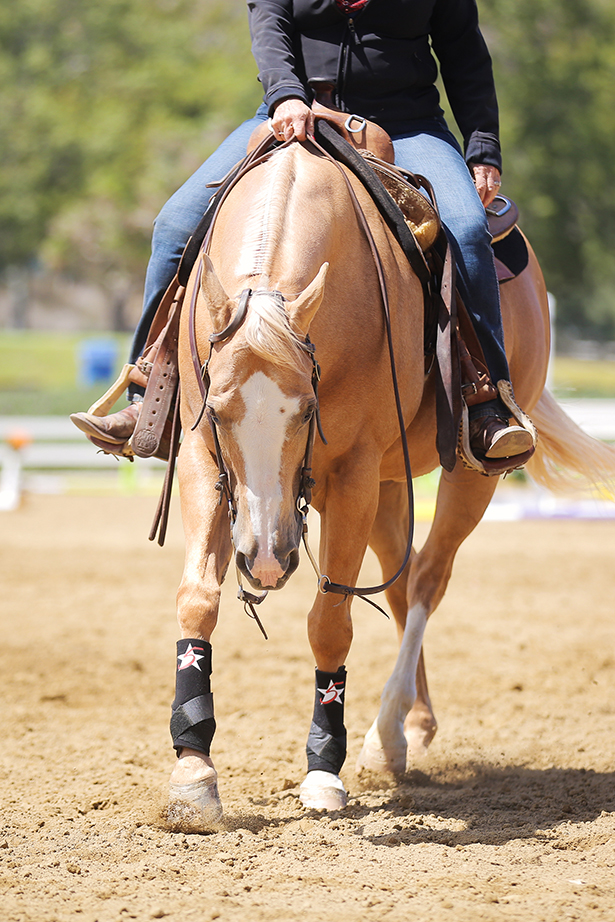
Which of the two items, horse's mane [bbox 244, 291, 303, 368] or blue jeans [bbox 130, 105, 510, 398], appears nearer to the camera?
horse's mane [bbox 244, 291, 303, 368]

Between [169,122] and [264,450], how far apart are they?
42133 millimetres

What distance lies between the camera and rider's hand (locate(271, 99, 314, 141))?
373cm

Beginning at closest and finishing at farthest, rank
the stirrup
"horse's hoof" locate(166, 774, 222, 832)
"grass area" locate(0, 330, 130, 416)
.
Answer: "horse's hoof" locate(166, 774, 222, 832), the stirrup, "grass area" locate(0, 330, 130, 416)

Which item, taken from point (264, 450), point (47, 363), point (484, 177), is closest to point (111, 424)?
point (264, 450)

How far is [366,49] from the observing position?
4066 mm

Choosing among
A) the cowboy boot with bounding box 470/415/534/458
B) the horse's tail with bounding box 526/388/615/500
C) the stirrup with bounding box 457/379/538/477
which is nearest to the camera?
the cowboy boot with bounding box 470/415/534/458

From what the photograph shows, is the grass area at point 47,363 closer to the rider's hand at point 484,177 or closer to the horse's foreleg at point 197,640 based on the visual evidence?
the rider's hand at point 484,177

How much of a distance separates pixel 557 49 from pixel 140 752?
3131 cm

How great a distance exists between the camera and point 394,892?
280 cm

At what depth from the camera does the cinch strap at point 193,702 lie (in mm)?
3434

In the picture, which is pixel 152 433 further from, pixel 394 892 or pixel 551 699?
pixel 551 699

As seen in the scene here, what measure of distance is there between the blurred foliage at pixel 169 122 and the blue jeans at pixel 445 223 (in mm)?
22513

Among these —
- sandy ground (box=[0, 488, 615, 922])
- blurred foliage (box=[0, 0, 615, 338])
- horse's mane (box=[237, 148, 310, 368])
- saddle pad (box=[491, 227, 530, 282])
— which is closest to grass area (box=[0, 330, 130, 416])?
blurred foliage (box=[0, 0, 615, 338])

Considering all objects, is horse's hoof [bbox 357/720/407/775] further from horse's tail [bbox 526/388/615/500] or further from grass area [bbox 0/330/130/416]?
grass area [bbox 0/330/130/416]
